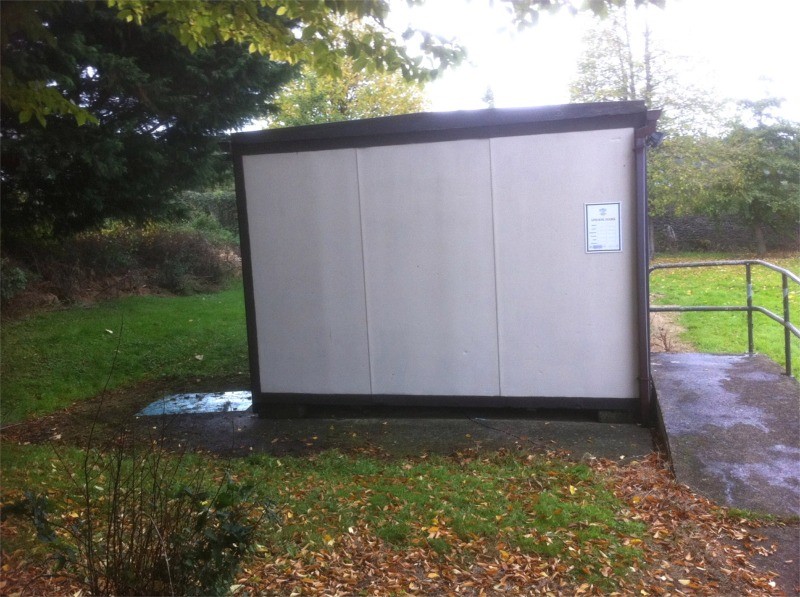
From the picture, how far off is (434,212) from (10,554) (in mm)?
4059

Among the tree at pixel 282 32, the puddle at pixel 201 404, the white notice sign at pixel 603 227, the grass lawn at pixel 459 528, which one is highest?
the tree at pixel 282 32

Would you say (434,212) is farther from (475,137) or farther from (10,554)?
(10,554)

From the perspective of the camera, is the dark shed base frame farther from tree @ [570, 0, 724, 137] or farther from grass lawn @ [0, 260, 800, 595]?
tree @ [570, 0, 724, 137]

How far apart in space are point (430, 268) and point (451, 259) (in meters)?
0.20

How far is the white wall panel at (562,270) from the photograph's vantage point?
18.8ft

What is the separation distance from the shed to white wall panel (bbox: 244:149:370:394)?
0.01 m

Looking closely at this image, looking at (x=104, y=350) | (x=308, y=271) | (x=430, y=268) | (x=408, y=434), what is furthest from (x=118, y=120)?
(x=408, y=434)

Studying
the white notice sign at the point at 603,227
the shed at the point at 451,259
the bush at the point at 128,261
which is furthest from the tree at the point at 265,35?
the bush at the point at 128,261

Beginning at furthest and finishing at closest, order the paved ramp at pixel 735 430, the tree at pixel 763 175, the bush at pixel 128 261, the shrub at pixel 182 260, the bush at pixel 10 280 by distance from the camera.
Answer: the tree at pixel 763 175 < the shrub at pixel 182 260 < the bush at pixel 128 261 < the bush at pixel 10 280 < the paved ramp at pixel 735 430

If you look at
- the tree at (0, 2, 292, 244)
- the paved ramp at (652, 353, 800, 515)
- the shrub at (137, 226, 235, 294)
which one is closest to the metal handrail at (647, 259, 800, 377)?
the paved ramp at (652, 353, 800, 515)

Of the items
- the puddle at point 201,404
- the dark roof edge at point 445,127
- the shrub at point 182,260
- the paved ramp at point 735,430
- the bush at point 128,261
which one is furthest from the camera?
the shrub at point 182,260

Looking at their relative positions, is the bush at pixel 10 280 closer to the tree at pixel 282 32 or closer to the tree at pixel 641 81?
the tree at pixel 282 32

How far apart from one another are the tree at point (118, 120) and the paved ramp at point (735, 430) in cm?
534

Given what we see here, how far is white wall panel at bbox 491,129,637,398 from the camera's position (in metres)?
5.74
